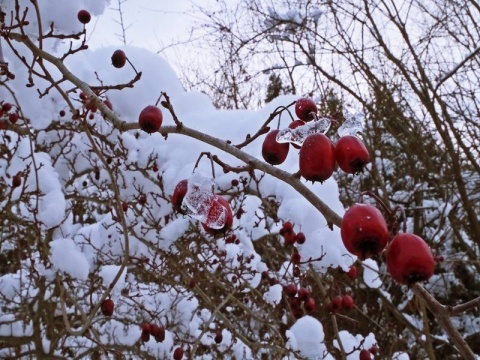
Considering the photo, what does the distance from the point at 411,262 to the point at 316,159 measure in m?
0.28

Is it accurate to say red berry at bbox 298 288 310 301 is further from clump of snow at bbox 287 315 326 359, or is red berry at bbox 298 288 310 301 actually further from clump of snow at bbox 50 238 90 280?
clump of snow at bbox 50 238 90 280

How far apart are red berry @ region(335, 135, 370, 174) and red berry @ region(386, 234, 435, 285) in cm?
23

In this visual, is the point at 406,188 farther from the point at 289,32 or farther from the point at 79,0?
the point at 79,0

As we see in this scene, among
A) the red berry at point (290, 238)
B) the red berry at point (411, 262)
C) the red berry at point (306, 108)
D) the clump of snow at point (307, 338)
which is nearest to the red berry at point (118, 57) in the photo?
the red berry at point (306, 108)

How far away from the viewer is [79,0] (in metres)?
2.29

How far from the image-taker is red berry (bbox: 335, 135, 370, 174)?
3.17ft

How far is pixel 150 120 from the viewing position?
127 cm

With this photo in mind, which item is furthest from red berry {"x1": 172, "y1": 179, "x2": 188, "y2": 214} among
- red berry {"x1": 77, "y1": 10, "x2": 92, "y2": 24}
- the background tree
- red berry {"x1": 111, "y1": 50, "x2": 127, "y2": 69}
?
red berry {"x1": 77, "y1": 10, "x2": 92, "y2": 24}

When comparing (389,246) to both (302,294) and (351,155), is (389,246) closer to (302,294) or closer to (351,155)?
(351,155)

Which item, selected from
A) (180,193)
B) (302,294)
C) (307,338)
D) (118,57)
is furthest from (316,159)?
(307,338)

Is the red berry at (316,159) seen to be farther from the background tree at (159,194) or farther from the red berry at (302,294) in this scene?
the red berry at (302,294)

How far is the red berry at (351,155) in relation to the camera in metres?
0.97

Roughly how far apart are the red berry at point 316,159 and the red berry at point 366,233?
0.51ft

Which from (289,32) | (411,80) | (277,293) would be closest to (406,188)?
(411,80)
